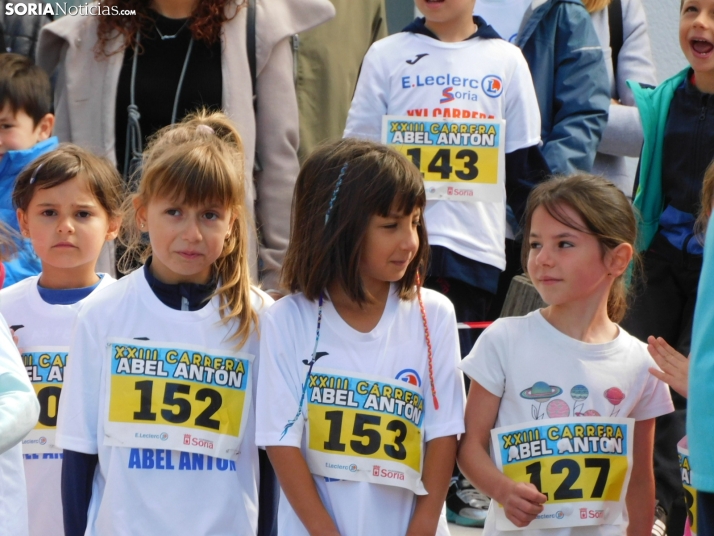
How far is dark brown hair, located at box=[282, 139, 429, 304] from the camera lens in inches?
137

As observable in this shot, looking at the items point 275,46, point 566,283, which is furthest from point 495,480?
point 275,46

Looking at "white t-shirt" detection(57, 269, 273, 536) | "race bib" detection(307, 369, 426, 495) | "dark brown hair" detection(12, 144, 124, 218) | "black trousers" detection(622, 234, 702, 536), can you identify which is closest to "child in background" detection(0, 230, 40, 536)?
"white t-shirt" detection(57, 269, 273, 536)

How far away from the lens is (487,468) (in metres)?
3.47

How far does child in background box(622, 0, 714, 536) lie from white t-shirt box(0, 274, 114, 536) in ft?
7.13

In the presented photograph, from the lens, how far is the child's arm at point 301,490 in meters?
3.31

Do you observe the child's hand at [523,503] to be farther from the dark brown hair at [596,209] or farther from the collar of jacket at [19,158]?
the collar of jacket at [19,158]

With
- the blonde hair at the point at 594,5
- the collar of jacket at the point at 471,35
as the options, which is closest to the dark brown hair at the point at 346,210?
the collar of jacket at the point at 471,35

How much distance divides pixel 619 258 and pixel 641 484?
27.5 inches

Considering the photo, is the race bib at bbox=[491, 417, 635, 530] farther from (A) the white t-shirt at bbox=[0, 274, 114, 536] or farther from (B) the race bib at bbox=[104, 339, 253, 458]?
(A) the white t-shirt at bbox=[0, 274, 114, 536]

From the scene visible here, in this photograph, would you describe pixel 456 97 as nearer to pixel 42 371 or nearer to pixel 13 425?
pixel 42 371

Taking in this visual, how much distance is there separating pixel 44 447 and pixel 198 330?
0.72m

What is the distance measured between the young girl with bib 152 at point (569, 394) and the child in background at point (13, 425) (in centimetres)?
130

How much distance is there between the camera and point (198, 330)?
11.7ft

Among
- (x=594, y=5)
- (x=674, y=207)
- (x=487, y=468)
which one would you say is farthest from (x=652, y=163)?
(x=487, y=468)
